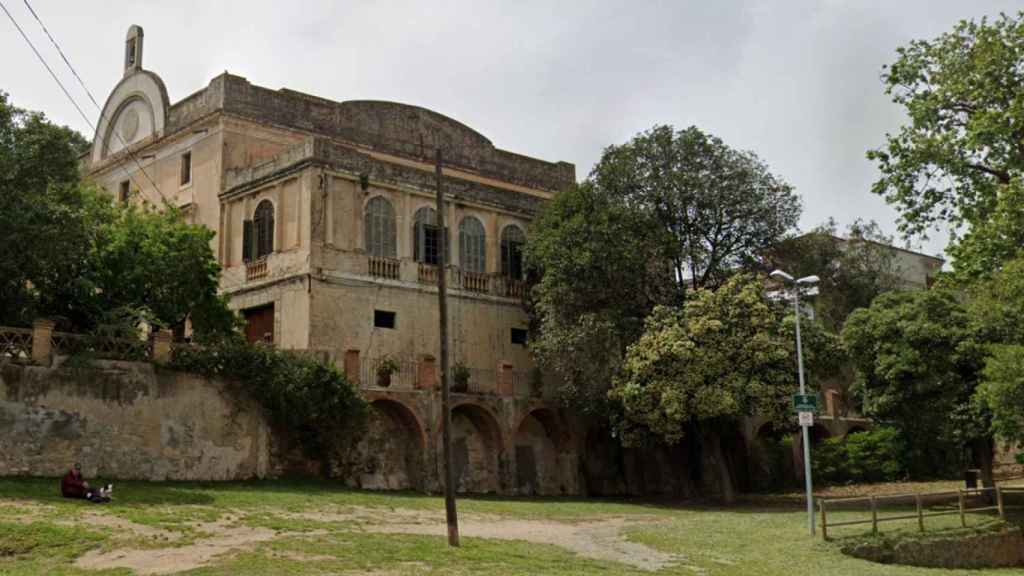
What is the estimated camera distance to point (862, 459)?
143 feet

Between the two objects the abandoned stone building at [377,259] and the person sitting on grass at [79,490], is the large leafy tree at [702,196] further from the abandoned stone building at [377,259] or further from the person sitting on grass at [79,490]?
the person sitting on grass at [79,490]

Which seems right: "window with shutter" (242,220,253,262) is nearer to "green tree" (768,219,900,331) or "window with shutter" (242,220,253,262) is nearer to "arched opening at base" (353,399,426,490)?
"arched opening at base" (353,399,426,490)

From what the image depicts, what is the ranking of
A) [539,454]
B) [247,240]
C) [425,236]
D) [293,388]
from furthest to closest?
1. [425,236]
2. [539,454]
3. [247,240]
4. [293,388]

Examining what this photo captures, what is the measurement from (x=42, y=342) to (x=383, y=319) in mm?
12389

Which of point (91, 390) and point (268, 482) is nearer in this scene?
point (91, 390)

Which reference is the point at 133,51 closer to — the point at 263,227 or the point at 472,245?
the point at 263,227

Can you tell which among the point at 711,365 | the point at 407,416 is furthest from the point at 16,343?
the point at 711,365

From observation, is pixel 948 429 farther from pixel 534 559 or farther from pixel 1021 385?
pixel 534 559

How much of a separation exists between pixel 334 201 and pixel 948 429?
20506mm

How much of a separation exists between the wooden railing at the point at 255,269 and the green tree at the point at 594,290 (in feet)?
31.3

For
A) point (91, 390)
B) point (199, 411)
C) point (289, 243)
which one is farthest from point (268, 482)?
point (289, 243)

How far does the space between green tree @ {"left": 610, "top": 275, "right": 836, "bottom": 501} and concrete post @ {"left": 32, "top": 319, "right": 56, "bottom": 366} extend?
16.5 m

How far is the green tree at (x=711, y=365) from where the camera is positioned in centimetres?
3170

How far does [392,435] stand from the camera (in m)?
32.9
